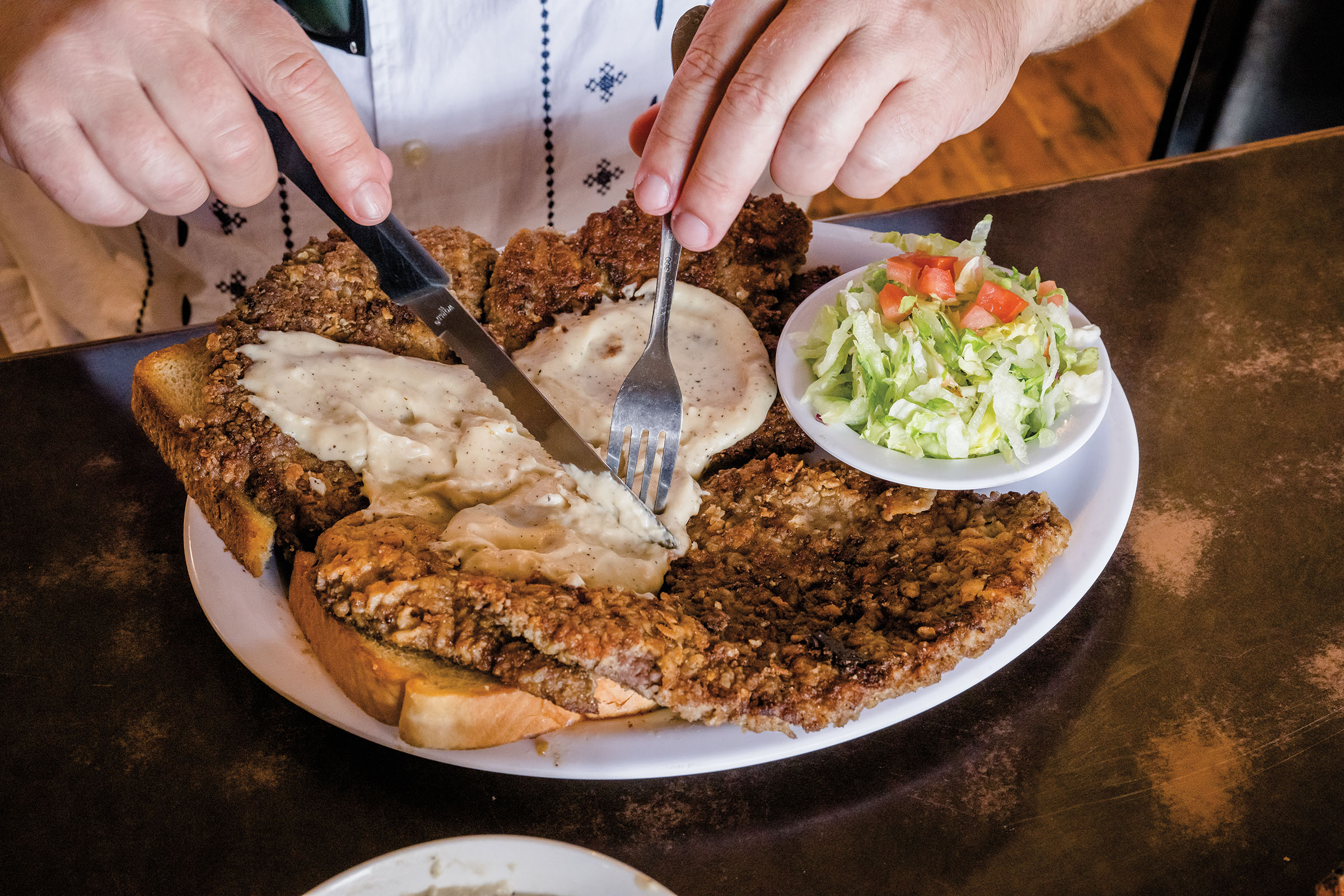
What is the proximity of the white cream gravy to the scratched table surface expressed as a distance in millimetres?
411

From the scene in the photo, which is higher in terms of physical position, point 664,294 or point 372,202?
point 372,202

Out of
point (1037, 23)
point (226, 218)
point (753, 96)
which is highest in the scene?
point (753, 96)

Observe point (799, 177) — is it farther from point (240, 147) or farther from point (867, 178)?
point (240, 147)

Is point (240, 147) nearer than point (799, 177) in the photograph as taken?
Yes

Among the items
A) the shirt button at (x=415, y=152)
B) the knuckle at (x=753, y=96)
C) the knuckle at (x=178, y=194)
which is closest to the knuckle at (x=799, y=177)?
the knuckle at (x=753, y=96)

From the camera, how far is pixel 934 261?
211 cm

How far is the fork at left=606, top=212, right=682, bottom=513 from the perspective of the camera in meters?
1.90

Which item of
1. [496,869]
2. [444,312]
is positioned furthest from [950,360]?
[496,869]

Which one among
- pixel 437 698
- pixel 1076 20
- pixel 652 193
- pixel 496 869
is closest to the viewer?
pixel 496 869

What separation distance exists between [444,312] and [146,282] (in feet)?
5.91

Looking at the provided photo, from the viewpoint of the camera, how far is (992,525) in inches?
72.0

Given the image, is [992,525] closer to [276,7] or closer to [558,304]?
[558,304]

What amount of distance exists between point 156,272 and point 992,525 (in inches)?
108

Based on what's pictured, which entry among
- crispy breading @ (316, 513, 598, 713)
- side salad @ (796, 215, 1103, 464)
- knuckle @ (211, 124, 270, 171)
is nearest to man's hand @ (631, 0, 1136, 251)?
side salad @ (796, 215, 1103, 464)
